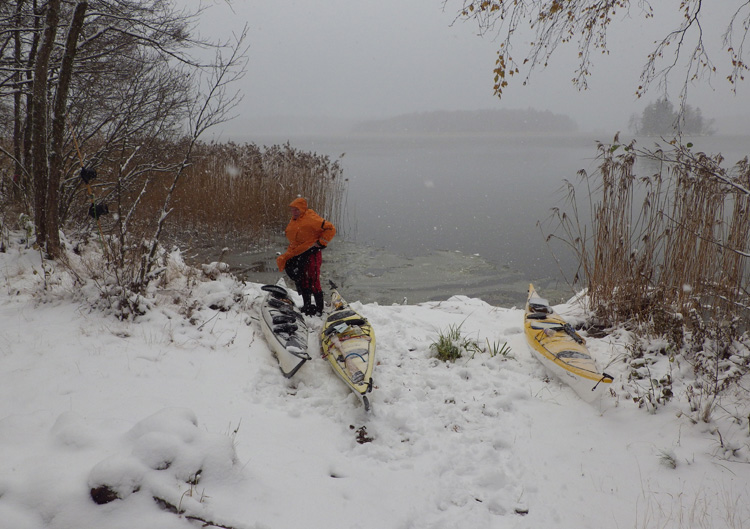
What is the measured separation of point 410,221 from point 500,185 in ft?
29.9

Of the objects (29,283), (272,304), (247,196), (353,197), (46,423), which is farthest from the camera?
(353,197)

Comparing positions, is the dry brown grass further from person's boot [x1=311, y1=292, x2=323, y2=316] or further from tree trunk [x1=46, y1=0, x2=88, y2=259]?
person's boot [x1=311, y1=292, x2=323, y2=316]

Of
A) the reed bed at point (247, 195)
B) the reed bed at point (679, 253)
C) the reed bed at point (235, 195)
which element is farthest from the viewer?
the reed bed at point (247, 195)

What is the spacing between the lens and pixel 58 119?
4.83 metres

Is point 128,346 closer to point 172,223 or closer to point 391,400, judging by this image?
point 391,400

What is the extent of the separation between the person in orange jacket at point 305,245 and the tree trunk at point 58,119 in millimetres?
2747

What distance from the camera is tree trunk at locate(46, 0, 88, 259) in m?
4.75

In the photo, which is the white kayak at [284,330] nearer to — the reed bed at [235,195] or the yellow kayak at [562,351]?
the yellow kayak at [562,351]

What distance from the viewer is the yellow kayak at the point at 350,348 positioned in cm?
340

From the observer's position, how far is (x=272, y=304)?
4719 millimetres

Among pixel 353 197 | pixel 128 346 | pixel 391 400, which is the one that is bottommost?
pixel 391 400

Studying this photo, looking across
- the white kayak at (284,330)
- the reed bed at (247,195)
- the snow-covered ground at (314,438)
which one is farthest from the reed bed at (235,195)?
the snow-covered ground at (314,438)

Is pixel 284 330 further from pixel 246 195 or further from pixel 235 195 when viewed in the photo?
pixel 235 195

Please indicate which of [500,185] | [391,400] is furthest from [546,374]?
[500,185]
